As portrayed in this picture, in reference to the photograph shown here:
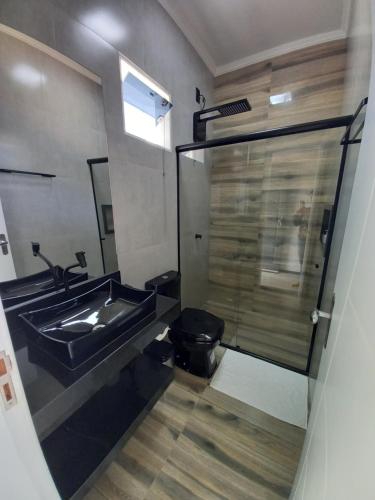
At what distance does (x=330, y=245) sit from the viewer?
4.83ft

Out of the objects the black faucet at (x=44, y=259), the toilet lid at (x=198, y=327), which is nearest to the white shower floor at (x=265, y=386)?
the toilet lid at (x=198, y=327)

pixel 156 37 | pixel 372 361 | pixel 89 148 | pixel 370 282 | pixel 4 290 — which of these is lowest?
pixel 4 290

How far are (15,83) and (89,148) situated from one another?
1.23ft

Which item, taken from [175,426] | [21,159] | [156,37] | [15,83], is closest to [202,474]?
[175,426]

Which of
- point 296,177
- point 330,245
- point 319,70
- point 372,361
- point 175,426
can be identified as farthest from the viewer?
point 296,177

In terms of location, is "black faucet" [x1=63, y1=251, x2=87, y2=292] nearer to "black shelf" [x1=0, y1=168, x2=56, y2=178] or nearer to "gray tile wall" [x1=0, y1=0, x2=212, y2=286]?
"gray tile wall" [x1=0, y1=0, x2=212, y2=286]

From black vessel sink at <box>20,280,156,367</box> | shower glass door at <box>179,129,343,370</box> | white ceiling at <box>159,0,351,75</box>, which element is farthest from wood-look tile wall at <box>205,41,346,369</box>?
black vessel sink at <box>20,280,156,367</box>

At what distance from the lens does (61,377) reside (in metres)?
0.74

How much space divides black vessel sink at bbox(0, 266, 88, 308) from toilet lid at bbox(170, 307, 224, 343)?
95cm

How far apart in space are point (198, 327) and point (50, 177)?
1477 mm

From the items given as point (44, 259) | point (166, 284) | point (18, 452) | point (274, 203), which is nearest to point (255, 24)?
point (274, 203)

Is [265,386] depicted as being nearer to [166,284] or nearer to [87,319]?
[166,284]

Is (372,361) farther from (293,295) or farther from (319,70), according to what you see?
(319,70)

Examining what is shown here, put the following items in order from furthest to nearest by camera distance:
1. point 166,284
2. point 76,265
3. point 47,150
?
point 166,284, point 76,265, point 47,150
